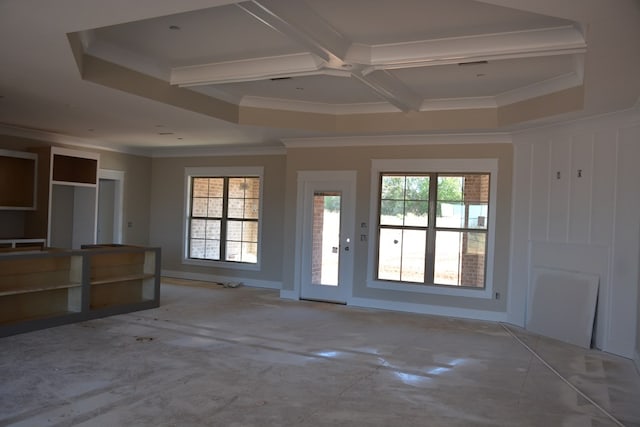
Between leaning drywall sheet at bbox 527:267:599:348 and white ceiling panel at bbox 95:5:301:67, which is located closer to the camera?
white ceiling panel at bbox 95:5:301:67

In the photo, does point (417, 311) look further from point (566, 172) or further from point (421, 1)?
point (421, 1)

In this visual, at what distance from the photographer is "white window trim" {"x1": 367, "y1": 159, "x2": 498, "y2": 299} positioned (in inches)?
282

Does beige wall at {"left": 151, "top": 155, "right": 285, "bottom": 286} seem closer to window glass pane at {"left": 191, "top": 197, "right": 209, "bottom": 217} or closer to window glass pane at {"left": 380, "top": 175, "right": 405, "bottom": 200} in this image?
window glass pane at {"left": 191, "top": 197, "right": 209, "bottom": 217}

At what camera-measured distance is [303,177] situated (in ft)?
27.1

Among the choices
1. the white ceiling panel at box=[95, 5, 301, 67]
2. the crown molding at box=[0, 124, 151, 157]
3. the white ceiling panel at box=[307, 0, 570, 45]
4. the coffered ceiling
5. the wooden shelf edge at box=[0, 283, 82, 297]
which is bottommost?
the wooden shelf edge at box=[0, 283, 82, 297]

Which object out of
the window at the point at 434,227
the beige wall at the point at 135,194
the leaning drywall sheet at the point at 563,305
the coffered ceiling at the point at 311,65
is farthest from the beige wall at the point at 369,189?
the beige wall at the point at 135,194

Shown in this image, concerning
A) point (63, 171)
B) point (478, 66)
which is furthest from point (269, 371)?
point (63, 171)

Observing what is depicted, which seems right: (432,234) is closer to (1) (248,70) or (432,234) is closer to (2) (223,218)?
(1) (248,70)

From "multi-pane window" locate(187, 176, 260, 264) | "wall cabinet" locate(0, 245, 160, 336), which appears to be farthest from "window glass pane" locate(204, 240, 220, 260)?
"wall cabinet" locate(0, 245, 160, 336)

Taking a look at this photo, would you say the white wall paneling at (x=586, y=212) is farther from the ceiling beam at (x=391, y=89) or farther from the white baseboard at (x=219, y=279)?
the white baseboard at (x=219, y=279)

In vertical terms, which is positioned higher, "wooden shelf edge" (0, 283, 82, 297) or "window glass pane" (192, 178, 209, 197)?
"window glass pane" (192, 178, 209, 197)

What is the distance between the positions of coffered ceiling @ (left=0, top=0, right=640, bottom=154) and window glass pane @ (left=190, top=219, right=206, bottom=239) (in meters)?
2.52

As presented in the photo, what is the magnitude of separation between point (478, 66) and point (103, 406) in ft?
15.4

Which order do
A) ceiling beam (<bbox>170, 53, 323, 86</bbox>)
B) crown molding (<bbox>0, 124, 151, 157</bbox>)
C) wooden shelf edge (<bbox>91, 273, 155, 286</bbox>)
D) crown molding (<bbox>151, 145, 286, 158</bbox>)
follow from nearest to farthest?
ceiling beam (<bbox>170, 53, 323, 86</bbox>) < wooden shelf edge (<bbox>91, 273, 155, 286</bbox>) < crown molding (<bbox>0, 124, 151, 157</bbox>) < crown molding (<bbox>151, 145, 286, 158</bbox>)
